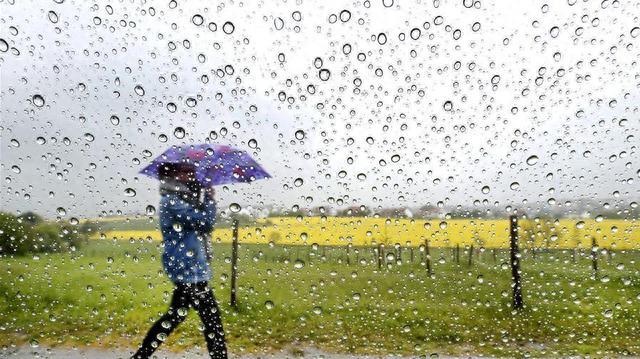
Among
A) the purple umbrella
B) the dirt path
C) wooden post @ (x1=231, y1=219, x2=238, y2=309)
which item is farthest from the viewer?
the dirt path

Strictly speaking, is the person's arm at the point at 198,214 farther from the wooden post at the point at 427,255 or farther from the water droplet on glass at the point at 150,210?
the wooden post at the point at 427,255

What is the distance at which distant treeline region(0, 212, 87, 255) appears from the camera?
1890mm

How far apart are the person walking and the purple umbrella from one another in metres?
0.03

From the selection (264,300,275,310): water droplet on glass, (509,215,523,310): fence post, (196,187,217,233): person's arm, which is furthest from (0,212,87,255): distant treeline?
(509,215,523,310): fence post

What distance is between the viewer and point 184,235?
1.84 m

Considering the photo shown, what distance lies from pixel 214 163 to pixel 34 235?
108 centimetres

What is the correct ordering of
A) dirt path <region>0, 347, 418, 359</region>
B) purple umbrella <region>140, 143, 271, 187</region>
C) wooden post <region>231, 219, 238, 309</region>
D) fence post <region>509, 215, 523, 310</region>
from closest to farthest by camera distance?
purple umbrella <region>140, 143, 271, 187</region>, wooden post <region>231, 219, 238, 309</region>, fence post <region>509, 215, 523, 310</region>, dirt path <region>0, 347, 418, 359</region>

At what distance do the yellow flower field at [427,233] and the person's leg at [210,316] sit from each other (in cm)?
28

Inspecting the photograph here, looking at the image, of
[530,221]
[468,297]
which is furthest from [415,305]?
[530,221]

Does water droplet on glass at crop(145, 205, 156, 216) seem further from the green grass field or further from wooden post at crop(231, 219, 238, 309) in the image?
wooden post at crop(231, 219, 238, 309)

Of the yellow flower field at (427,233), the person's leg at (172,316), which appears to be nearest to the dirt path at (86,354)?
the person's leg at (172,316)

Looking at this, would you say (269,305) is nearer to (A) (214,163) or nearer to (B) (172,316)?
(B) (172,316)

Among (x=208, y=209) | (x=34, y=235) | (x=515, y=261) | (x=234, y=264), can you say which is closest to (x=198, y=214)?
(x=208, y=209)

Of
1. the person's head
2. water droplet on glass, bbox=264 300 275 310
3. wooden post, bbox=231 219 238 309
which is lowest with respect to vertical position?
water droplet on glass, bbox=264 300 275 310
